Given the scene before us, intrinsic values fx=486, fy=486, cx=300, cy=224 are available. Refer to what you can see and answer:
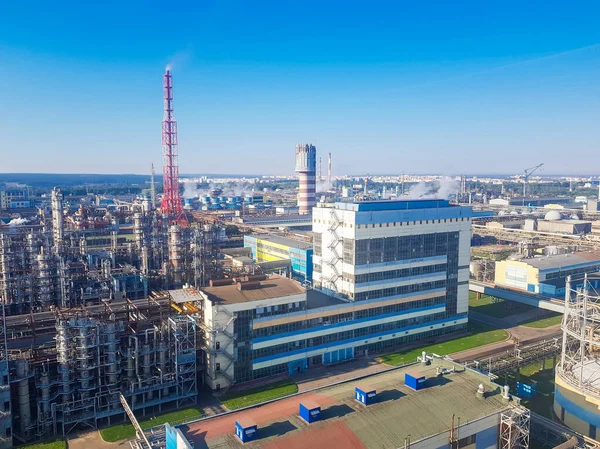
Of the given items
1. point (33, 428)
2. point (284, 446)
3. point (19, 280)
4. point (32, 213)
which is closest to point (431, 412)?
point (284, 446)

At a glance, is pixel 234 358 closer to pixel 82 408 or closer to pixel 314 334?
pixel 314 334

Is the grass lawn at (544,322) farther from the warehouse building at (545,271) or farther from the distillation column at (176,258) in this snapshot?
the distillation column at (176,258)

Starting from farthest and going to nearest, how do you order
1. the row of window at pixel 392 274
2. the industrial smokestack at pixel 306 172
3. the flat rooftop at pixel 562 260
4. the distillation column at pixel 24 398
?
the industrial smokestack at pixel 306 172, the flat rooftop at pixel 562 260, the row of window at pixel 392 274, the distillation column at pixel 24 398

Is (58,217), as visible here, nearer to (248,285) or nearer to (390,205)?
(248,285)

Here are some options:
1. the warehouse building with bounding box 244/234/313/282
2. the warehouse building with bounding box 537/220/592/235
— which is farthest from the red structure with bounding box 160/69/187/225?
the warehouse building with bounding box 537/220/592/235

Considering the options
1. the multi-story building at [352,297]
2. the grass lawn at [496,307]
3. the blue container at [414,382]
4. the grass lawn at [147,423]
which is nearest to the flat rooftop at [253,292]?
the multi-story building at [352,297]
